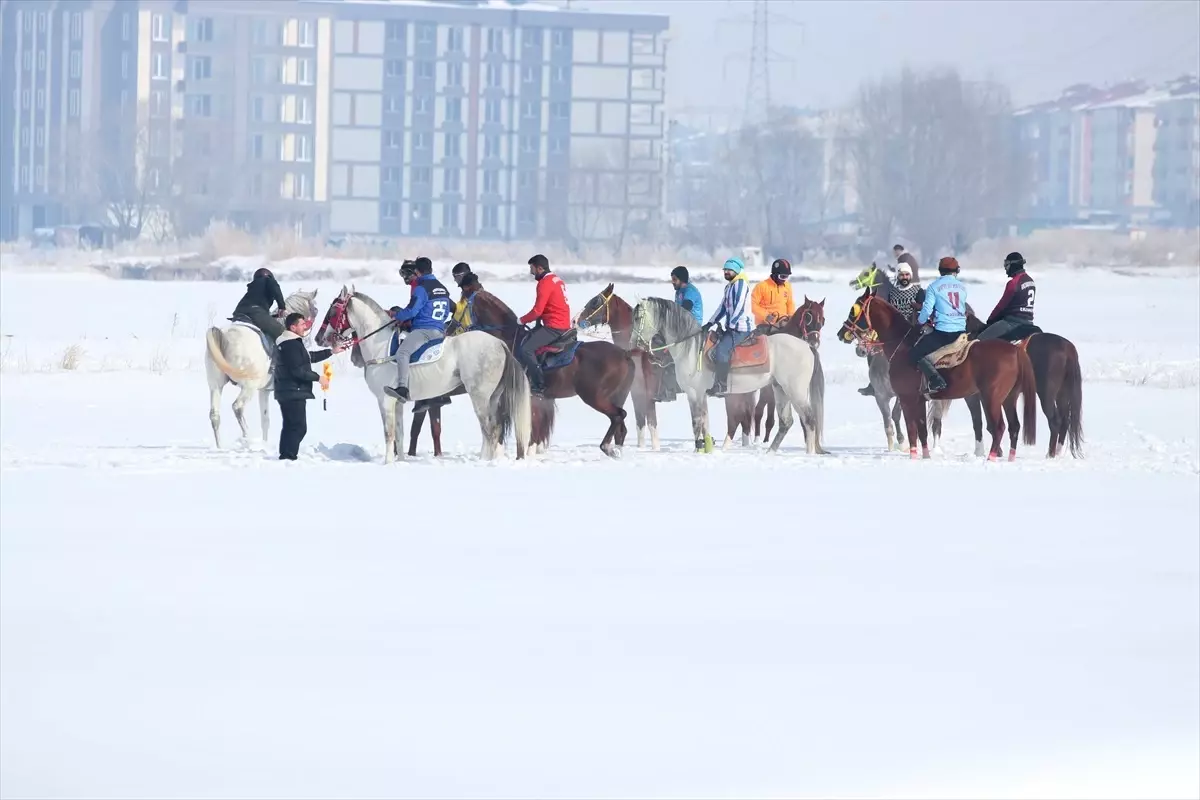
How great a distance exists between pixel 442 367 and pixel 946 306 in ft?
14.5

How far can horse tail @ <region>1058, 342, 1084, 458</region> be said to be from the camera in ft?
66.1

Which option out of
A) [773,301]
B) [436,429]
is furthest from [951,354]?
[436,429]

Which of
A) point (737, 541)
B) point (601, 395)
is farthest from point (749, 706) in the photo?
point (601, 395)

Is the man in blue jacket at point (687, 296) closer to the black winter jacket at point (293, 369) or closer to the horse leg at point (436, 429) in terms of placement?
the horse leg at point (436, 429)

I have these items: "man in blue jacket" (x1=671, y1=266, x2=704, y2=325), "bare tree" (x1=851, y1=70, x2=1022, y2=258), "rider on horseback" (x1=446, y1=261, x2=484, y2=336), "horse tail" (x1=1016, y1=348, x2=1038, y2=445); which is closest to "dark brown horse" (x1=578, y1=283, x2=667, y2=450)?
"man in blue jacket" (x1=671, y1=266, x2=704, y2=325)

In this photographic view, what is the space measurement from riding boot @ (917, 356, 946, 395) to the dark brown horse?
231 cm

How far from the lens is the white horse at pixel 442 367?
18547 millimetres

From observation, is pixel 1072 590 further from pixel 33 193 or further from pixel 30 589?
pixel 33 193

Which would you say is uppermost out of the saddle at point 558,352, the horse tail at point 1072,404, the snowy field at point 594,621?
the saddle at point 558,352

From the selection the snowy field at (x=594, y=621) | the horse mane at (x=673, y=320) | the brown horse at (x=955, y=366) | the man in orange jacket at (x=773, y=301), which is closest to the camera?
Answer: the snowy field at (x=594, y=621)

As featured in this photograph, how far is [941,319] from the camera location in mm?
19438

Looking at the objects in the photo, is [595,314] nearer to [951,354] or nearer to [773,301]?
[773,301]

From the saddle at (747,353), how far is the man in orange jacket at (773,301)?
2.53 feet

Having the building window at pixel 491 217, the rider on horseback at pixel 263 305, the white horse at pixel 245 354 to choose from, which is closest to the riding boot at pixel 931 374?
the white horse at pixel 245 354
